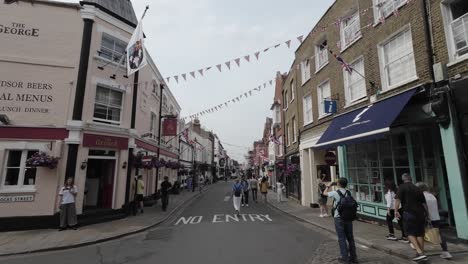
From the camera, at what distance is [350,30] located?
12.5 m

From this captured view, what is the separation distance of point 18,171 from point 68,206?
8.19 ft

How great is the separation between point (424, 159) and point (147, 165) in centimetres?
1239

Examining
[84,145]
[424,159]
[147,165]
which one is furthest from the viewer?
[147,165]

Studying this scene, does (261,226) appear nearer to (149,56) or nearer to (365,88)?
(365,88)

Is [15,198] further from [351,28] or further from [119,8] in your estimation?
[351,28]

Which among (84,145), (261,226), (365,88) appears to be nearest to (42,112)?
(84,145)

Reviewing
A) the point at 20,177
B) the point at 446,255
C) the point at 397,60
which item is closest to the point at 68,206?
the point at 20,177

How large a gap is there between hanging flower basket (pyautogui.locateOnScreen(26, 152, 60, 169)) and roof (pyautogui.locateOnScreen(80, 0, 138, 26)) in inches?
271

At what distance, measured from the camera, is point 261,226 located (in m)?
10.8

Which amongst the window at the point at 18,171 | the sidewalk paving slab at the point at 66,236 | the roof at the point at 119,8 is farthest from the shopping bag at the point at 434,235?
the roof at the point at 119,8

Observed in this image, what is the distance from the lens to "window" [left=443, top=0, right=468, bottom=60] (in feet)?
24.2

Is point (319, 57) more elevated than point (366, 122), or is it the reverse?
point (319, 57)

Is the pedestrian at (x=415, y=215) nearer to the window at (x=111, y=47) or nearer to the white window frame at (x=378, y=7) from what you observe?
the white window frame at (x=378, y=7)

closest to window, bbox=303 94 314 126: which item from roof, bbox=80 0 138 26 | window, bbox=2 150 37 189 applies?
roof, bbox=80 0 138 26
